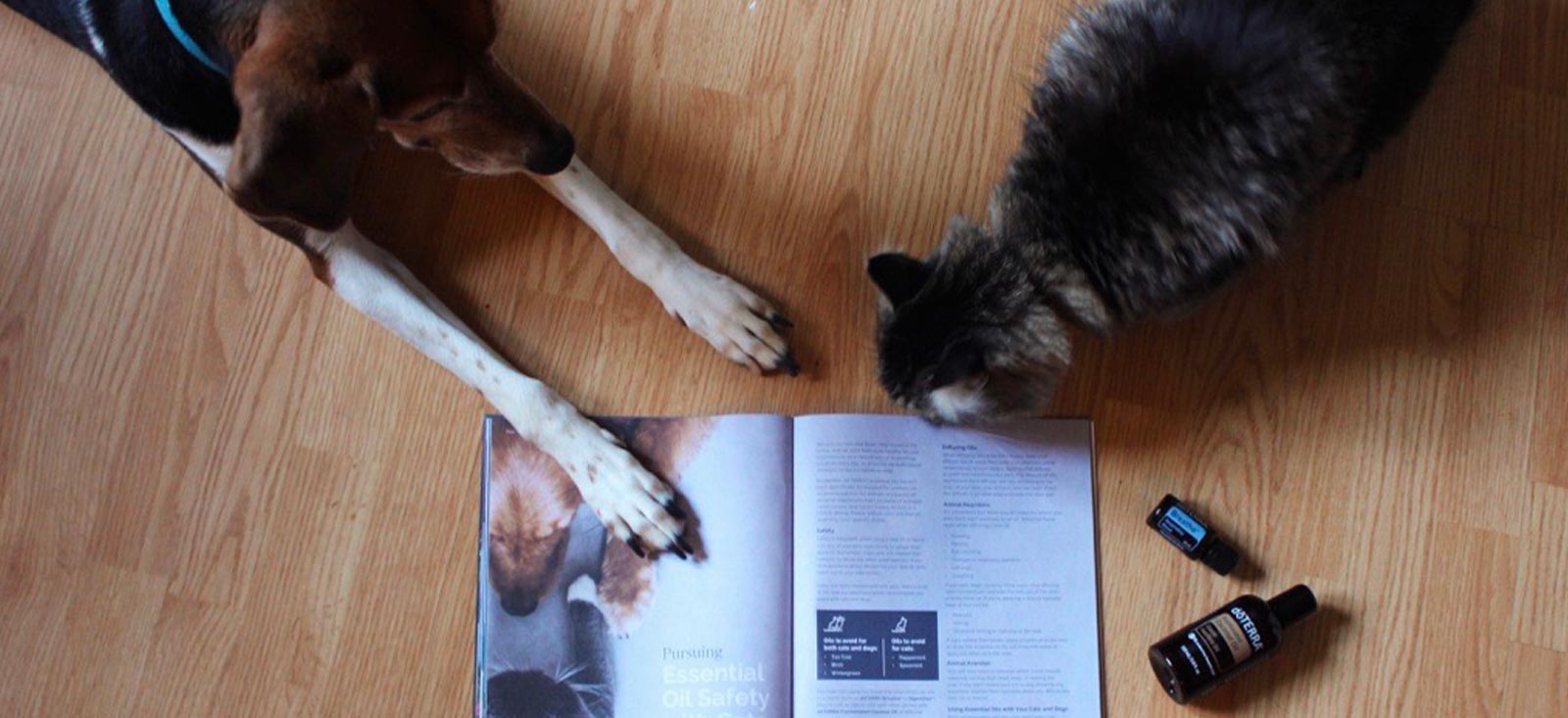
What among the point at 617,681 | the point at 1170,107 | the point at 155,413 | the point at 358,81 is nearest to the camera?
the point at 358,81

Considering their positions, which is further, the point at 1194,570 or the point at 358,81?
the point at 1194,570

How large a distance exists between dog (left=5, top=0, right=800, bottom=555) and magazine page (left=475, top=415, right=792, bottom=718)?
53mm

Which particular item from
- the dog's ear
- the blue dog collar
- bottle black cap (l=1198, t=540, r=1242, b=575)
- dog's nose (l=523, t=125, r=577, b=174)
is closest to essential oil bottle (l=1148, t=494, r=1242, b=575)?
bottle black cap (l=1198, t=540, r=1242, b=575)

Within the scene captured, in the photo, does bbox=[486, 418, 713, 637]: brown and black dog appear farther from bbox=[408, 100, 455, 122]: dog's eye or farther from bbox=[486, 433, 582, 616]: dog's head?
bbox=[408, 100, 455, 122]: dog's eye

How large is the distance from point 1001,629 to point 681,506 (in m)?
0.52

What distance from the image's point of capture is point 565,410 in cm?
A: 172

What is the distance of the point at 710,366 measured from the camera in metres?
1.81

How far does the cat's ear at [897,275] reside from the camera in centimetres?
154

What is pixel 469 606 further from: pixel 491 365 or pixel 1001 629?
pixel 1001 629

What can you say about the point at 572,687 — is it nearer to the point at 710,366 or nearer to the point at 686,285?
the point at 710,366

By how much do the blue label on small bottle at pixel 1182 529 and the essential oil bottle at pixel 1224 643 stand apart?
11cm

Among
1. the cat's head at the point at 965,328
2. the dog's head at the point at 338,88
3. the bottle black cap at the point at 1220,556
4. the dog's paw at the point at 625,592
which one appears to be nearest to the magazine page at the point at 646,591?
the dog's paw at the point at 625,592

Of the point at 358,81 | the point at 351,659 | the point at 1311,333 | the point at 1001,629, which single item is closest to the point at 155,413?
the point at 351,659

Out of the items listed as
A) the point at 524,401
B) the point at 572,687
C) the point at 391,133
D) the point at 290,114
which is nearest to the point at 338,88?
the point at 290,114
